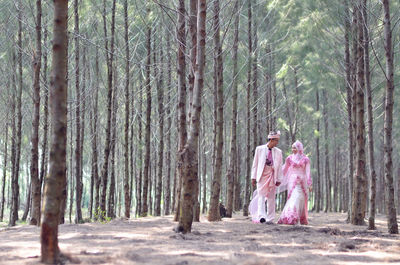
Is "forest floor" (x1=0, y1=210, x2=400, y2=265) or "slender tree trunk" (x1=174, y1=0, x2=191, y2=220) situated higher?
"slender tree trunk" (x1=174, y1=0, x2=191, y2=220)

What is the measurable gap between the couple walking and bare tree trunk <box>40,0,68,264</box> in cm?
656

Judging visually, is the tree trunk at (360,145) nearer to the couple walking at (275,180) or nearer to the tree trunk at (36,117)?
the couple walking at (275,180)

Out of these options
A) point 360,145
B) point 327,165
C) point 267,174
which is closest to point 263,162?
point 267,174

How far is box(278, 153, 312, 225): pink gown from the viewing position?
10906 millimetres

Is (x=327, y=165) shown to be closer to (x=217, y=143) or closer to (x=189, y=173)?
(x=217, y=143)

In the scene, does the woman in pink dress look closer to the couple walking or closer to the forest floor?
the couple walking

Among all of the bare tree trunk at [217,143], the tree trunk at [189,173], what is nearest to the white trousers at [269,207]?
the bare tree trunk at [217,143]

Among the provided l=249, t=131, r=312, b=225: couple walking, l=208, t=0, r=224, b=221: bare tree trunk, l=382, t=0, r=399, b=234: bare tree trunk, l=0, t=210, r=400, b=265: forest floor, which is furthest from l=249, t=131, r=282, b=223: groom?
l=382, t=0, r=399, b=234: bare tree trunk

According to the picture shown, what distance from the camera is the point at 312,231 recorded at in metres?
8.94

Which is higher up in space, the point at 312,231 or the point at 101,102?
the point at 101,102

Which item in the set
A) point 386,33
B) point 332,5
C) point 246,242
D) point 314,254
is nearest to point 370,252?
point 314,254

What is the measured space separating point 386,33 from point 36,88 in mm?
7301

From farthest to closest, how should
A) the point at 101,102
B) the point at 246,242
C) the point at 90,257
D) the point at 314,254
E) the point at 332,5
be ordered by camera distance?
1. the point at 101,102
2. the point at 332,5
3. the point at 246,242
4. the point at 314,254
5. the point at 90,257

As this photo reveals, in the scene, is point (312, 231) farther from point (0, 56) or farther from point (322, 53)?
point (0, 56)
